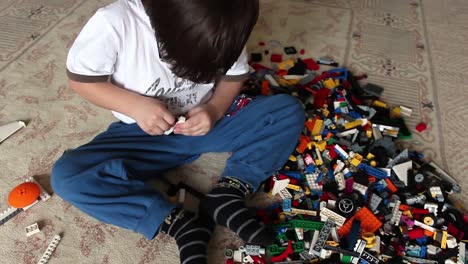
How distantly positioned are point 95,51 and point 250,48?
72 cm

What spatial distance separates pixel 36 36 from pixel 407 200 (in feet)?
4.11

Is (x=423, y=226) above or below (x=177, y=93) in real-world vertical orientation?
below

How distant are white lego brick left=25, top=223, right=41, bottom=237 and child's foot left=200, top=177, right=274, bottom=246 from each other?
357 mm

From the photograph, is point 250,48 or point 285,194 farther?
point 250,48

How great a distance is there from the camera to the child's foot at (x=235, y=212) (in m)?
0.80

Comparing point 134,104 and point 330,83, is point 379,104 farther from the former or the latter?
point 134,104

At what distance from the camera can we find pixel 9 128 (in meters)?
1.03

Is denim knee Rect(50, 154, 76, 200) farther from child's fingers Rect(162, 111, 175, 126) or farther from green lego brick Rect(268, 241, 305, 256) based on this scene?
green lego brick Rect(268, 241, 305, 256)

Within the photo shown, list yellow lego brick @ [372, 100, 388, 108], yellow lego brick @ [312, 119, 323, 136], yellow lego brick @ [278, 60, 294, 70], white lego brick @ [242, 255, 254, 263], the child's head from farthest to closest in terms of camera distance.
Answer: yellow lego brick @ [278, 60, 294, 70]
yellow lego brick @ [372, 100, 388, 108]
yellow lego brick @ [312, 119, 323, 136]
white lego brick @ [242, 255, 254, 263]
the child's head

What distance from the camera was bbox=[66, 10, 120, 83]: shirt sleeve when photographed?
2.35ft

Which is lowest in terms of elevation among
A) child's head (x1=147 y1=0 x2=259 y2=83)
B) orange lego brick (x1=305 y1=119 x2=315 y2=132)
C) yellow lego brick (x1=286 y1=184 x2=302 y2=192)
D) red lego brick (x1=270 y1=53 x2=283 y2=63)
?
yellow lego brick (x1=286 y1=184 x2=302 y2=192)

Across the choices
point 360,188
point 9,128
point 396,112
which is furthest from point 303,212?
point 9,128

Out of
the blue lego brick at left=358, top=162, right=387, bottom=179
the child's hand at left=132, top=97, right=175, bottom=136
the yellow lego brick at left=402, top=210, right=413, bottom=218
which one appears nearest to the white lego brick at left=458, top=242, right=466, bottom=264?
the yellow lego brick at left=402, top=210, right=413, bottom=218

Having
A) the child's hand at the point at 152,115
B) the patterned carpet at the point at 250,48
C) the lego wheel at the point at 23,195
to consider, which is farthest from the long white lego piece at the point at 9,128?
the child's hand at the point at 152,115
